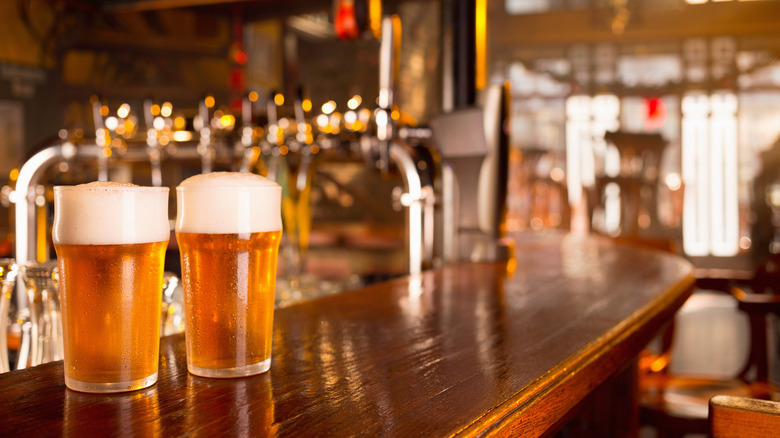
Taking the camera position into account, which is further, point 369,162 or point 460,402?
point 369,162

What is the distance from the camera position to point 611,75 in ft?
34.5

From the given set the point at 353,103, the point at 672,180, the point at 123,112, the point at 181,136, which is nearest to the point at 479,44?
the point at 353,103

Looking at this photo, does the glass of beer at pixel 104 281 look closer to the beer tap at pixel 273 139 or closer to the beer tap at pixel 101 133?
the beer tap at pixel 273 139

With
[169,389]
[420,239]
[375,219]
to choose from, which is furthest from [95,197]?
[375,219]

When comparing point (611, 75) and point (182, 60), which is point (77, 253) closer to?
point (182, 60)

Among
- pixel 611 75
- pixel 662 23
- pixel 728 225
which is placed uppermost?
pixel 662 23

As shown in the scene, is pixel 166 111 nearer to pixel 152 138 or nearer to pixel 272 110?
pixel 152 138

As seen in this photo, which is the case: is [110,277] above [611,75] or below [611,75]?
below

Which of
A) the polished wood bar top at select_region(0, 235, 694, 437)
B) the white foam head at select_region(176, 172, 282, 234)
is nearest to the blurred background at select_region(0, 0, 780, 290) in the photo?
the polished wood bar top at select_region(0, 235, 694, 437)

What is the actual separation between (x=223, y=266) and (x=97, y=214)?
0.35ft

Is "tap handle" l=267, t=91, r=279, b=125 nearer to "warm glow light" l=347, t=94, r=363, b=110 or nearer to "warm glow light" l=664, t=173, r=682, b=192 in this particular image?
"warm glow light" l=347, t=94, r=363, b=110

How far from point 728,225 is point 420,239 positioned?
33.2ft

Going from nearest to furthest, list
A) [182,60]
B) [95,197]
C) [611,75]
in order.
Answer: [95,197], [182,60], [611,75]

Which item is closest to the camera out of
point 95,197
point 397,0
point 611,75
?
point 95,197
